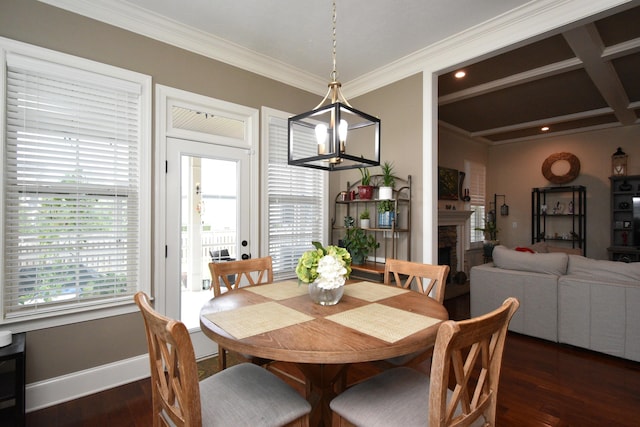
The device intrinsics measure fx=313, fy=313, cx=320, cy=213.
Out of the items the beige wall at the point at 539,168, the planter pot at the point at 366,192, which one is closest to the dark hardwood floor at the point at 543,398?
the planter pot at the point at 366,192

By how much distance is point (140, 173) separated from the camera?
2574 millimetres

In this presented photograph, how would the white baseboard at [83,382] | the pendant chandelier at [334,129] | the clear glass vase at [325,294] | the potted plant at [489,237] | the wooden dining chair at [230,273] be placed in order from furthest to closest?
1. the potted plant at [489,237]
2. the white baseboard at [83,382]
3. the wooden dining chair at [230,273]
4. the clear glass vase at [325,294]
5. the pendant chandelier at [334,129]

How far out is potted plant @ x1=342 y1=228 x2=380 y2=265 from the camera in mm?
3508

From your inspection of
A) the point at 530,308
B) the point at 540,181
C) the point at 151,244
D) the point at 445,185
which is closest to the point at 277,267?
the point at 151,244

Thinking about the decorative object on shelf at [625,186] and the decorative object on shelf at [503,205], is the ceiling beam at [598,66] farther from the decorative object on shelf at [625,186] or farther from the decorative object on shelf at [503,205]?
the decorative object on shelf at [503,205]

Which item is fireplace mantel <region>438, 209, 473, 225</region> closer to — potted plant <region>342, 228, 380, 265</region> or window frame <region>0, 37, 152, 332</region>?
potted plant <region>342, 228, 380, 265</region>

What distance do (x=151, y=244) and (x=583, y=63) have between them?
180 inches

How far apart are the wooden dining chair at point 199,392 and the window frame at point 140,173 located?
1.41 metres

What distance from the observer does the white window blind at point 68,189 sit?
6.89 feet

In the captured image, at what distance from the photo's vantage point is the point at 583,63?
3242 millimetres

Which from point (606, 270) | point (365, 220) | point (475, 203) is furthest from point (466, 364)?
point (475, 203)

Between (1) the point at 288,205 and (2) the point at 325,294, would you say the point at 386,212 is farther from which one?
(2) the point at 325,294

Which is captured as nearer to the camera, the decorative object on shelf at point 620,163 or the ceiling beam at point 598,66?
the ceiling beam at point 598,66

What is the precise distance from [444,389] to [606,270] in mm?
2987
